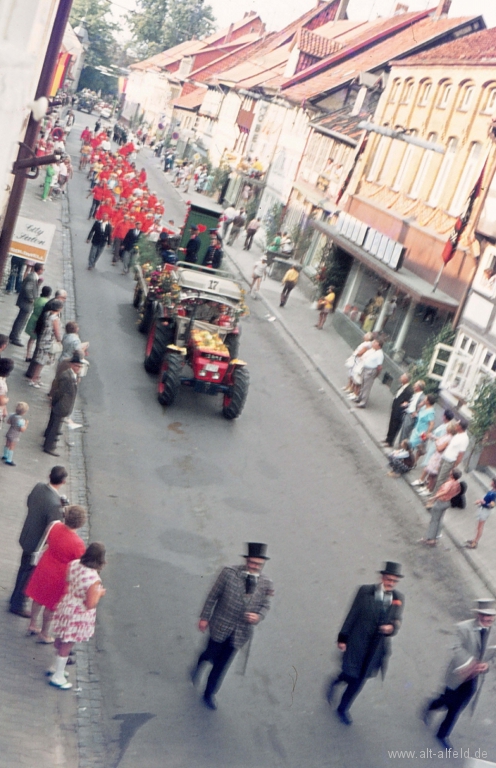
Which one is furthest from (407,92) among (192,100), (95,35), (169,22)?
(169,22)

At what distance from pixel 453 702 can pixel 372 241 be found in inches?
747

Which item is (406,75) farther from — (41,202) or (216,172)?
(216,172)

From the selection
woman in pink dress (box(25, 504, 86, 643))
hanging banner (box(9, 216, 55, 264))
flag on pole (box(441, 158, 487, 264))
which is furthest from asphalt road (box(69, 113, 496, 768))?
flag on pole (box(441, 158, 487, 264))

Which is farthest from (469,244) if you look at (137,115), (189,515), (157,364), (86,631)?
(137,115)

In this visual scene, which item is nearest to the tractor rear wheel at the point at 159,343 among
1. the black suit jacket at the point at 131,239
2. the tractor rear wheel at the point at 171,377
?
the tractor rear wheel at the point at 171,377

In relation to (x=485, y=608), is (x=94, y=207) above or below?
below

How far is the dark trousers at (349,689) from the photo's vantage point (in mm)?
8758

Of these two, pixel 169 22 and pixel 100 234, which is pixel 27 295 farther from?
pixel 169 22

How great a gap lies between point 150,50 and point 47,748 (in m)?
114

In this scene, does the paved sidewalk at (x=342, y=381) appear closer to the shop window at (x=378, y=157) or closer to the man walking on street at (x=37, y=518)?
the shop window at (x=378, y=157)

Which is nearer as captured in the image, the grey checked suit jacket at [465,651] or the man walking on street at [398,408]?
the grey checked suit jacket at [465,651]

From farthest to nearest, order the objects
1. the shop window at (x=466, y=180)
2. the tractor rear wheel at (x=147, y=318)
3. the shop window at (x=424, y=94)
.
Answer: the shop window at (x=424, y=94) < the shop window at (x=466, y=180) < the tractor rear wheel at (x=147, y=318)

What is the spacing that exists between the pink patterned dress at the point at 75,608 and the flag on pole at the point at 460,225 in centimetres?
1562

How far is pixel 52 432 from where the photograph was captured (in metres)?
13.1
